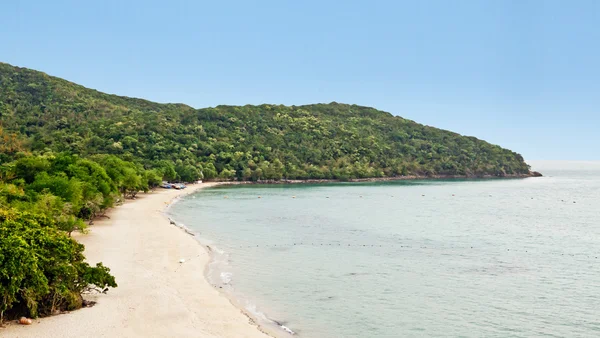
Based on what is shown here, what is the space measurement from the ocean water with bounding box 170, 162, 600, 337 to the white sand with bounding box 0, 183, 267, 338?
1.91 m

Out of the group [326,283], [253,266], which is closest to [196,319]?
[326,283]

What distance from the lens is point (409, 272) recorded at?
3684cm

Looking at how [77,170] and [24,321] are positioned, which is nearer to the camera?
[24,321]

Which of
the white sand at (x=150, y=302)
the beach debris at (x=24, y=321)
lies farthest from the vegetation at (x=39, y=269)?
the white sand at (x=150, y=302)

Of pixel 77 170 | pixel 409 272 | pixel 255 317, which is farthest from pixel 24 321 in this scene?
pixel 77 170

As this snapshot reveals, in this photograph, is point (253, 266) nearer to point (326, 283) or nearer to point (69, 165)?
point (326, 283)

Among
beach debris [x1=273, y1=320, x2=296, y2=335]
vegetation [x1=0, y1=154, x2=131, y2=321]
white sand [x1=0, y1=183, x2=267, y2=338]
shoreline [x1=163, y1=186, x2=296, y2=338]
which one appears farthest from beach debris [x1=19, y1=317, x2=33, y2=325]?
beach debris [x1=273, y1=320, x2=296, y2=335]

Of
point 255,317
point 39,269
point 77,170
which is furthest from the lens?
point 77,170

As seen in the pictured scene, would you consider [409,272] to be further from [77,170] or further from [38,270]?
[77,170]

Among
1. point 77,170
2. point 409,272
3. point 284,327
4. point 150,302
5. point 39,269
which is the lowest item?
point 284,327

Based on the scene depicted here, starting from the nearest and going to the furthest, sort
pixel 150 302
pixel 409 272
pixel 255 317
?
pixel 255 317 < pixel 150 302 < pixel 409 272

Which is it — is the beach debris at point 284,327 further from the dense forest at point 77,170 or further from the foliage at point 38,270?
the foliage at point 38,270

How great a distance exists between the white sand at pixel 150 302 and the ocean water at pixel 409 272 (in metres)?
1.91

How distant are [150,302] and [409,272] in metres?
19.3
